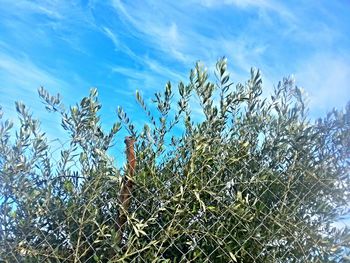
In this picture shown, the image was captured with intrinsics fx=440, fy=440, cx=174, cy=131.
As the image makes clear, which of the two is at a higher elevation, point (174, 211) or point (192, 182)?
point (192, 182)

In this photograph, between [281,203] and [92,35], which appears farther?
[92,35]

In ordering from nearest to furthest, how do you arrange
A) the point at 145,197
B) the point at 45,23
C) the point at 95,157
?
the point at 145,197
the point at 95,157
the point at 45,23

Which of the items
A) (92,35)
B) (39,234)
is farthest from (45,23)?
(39,234)

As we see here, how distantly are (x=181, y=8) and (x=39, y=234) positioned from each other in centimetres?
149

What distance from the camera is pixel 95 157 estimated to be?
8.03 ft

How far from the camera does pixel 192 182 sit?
224 cm

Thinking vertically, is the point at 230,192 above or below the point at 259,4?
below

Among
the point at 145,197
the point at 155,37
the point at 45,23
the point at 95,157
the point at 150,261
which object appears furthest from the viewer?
the point at 45,23

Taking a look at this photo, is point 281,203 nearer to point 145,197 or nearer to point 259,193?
point 259,193

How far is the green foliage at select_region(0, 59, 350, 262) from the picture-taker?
2.14 m

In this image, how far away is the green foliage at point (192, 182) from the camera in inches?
84.1

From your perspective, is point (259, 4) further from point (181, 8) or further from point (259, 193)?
point (259, 193)

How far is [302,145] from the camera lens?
2234 millimetres

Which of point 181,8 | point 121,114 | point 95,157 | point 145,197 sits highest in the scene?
point 181,8
